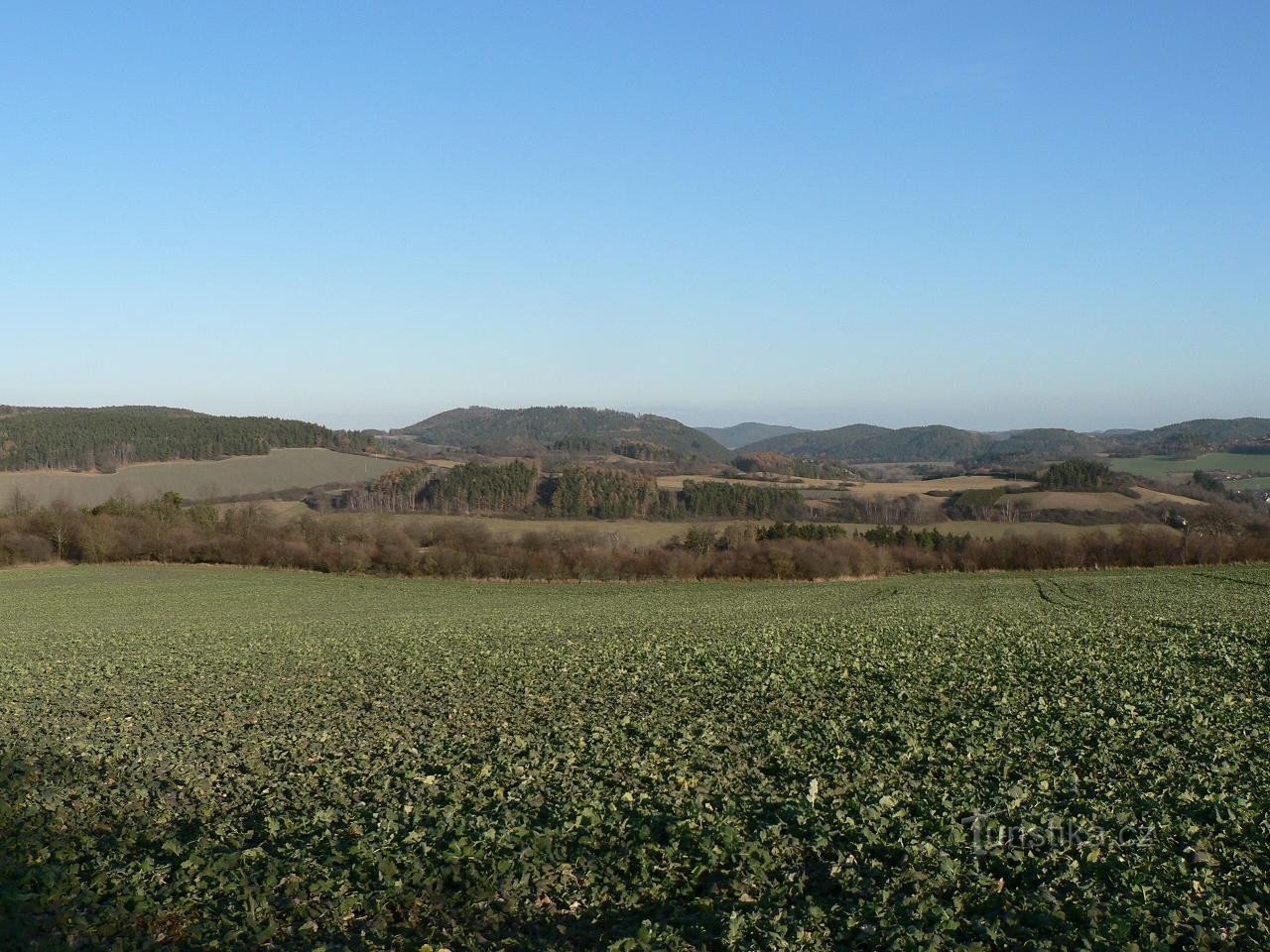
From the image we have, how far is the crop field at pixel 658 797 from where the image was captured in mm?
7316

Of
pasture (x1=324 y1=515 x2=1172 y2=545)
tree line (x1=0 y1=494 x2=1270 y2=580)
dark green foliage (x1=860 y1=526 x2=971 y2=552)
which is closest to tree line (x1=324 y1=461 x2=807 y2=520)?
pasture (x1=324 y1=515 x2=1172 y2=545)

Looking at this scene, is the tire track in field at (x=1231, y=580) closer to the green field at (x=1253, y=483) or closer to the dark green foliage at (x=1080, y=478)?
the dark green foliage at (x=1080, y=478)

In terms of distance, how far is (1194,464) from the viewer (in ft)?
492

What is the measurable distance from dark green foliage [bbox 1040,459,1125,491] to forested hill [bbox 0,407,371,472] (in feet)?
301

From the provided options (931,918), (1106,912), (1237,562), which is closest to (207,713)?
(931,918)

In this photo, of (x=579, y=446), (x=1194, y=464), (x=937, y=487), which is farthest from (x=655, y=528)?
(x=1194, y=464)

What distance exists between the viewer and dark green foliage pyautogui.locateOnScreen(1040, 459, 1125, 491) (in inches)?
4188

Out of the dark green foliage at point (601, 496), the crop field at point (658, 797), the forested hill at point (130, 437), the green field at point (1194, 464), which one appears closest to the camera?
the crop field at point (658, 797)

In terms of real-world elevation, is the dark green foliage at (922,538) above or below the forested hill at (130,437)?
below

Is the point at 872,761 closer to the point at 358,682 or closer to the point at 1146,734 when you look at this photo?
the point at 1146,734

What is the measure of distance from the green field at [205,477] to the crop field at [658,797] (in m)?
77.4

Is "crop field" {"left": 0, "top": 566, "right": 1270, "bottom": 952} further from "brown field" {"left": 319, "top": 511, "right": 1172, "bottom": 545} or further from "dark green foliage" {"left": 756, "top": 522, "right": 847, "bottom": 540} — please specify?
"brown field" {"left": 319, "top": 511, "right": 1172, "bottom": 545}

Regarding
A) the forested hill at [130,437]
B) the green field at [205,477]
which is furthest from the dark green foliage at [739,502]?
the forested hill at [130,437]

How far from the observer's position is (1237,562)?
6300 centimetres
